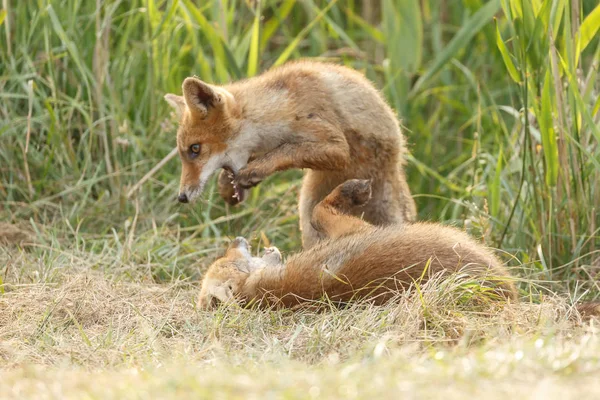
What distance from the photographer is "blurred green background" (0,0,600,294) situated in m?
6.01

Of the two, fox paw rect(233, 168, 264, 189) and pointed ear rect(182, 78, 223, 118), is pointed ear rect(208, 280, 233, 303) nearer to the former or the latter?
fox paw rect(233, 168, 264, 189)

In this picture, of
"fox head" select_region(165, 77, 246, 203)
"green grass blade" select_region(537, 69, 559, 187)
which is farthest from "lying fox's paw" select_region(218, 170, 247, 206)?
"green grass blade" select_region(537, 69, 559, 187)

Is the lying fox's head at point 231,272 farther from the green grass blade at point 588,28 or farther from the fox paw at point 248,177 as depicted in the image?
the green grass blade at point 588,28

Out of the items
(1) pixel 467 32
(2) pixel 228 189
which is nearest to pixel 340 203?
(2) pixel 228 189

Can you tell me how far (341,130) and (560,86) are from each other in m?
1.37

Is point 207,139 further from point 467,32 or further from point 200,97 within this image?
point 467,32

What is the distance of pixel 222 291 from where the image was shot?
17.8 feet

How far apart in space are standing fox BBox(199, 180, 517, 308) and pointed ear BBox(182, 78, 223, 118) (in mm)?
1088

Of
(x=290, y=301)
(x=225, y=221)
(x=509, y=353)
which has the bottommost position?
(x=225, y=221)

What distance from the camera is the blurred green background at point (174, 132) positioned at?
6.01 meters

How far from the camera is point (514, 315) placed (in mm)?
4855

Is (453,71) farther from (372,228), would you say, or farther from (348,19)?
(372,228)

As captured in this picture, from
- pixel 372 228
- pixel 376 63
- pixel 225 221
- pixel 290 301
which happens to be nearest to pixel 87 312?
pixel 290 301

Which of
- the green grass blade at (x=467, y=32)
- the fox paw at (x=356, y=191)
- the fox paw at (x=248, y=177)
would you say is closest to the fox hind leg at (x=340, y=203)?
the fox paw at (x=356, y=191)
